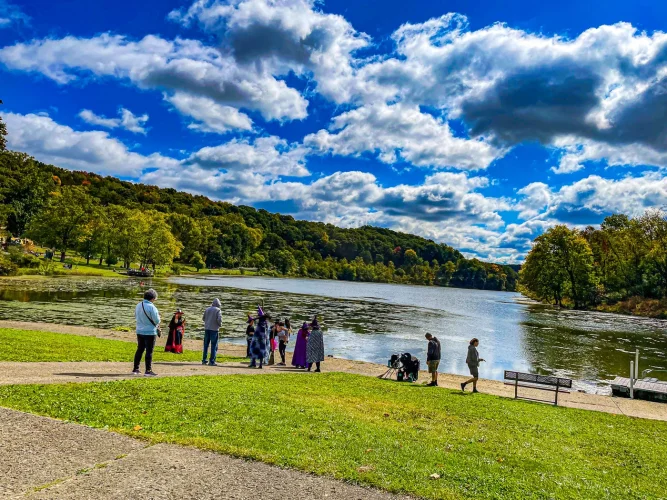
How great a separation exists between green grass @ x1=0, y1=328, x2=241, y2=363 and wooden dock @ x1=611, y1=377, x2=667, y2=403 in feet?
51.1

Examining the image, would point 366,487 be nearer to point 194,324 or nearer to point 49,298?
point 194,324

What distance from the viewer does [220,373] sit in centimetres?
1402

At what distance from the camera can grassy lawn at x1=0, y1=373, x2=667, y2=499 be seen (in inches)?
256

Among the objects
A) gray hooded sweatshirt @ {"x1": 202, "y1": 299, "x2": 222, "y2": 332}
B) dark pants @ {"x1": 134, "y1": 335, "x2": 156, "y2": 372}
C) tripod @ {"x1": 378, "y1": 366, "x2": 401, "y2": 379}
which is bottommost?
tripod @ {"x1": 378, "y1": 366, "x2": 401, "y2": 379}

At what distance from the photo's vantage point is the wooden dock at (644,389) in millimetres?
17859

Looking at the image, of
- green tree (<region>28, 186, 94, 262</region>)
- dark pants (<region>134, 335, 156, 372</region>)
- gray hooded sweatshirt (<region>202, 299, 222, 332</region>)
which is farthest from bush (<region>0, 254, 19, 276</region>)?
dark pants (<region>134, 335, 156, 372</region>)

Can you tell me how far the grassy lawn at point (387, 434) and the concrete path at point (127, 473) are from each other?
33 centimetres

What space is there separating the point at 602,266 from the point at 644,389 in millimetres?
88982

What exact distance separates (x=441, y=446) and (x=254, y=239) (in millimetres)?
194149

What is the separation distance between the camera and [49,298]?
129 ft

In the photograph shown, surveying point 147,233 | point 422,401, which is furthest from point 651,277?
point 147,233

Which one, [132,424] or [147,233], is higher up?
[147,233]

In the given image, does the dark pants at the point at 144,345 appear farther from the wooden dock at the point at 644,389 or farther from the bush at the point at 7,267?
the bush at the point at 7,267

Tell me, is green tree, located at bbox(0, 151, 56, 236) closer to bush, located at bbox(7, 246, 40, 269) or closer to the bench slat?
bush, located at bbox(7, 246, 40, 269)
